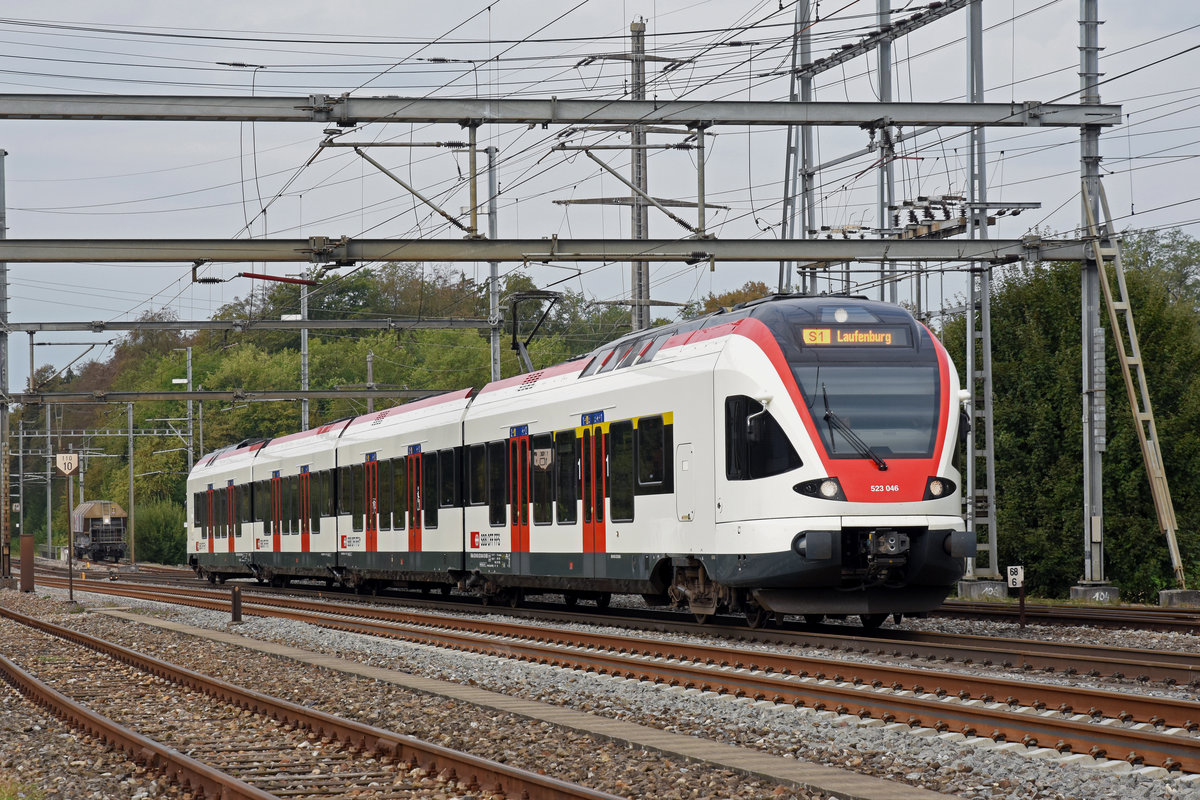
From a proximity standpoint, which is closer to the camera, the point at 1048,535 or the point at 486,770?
the point at 486,770

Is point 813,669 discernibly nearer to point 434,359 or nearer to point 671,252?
point 671,252

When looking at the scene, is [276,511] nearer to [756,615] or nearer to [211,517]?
[211,517]

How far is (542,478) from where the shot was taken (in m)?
21.1

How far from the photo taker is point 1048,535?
41.2 metres

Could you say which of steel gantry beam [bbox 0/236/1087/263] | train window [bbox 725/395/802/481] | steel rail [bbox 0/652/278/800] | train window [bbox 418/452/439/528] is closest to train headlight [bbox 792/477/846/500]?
train window [bbox 725/395/802/481]

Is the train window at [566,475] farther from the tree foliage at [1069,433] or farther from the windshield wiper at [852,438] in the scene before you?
the tree foliage at [1069,433]

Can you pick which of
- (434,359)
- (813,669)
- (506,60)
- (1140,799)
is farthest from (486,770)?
(434,359)

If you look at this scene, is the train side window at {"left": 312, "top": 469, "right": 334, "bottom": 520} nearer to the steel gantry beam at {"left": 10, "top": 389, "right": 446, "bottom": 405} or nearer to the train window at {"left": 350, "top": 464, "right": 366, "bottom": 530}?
the train window at {"left": 350, "top": 464, "right": 366, "bottom": 530}

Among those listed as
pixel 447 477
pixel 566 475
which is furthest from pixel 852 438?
pixel 447 477

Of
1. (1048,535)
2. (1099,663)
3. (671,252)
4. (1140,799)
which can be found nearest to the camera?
(1140,799)

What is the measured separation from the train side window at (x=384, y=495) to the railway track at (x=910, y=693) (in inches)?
382

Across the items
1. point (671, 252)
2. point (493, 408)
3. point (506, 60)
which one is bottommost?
point (493, 408)

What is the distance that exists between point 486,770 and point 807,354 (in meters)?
8.26

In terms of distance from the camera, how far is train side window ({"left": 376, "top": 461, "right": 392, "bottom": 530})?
27.7 m
